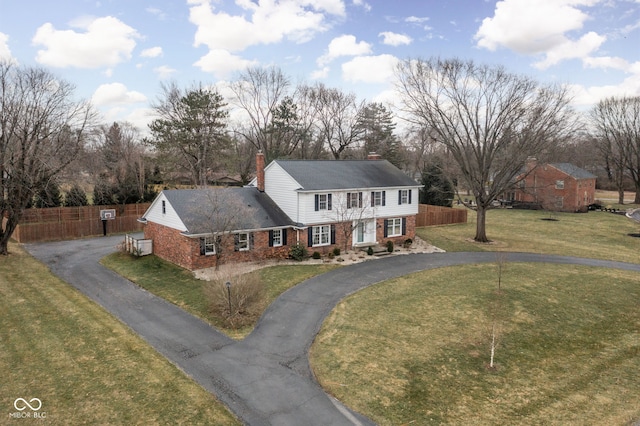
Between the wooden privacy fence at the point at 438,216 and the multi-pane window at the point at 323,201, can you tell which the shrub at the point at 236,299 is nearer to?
the multi-pane window at the point at 323,201

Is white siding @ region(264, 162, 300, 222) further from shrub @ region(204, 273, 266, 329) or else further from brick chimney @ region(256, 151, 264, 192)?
shrub @ region(204, 273, 266, 329)

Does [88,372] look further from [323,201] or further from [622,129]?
[622,129]

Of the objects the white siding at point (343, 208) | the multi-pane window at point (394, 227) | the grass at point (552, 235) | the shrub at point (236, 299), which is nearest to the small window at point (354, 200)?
the white siding at point (343, 208)

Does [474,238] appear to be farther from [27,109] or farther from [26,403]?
[27,109]

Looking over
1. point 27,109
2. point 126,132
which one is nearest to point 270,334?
point 27,109

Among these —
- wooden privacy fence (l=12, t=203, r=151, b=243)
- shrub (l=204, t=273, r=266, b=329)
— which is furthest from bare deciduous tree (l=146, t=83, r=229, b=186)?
shrub (l=204, t=273, r=266, b=329)

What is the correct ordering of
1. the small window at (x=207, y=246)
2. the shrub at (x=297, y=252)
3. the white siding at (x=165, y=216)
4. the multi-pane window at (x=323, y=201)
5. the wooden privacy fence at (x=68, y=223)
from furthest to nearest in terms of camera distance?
the wooden privacy fence at (x=68, y=223)
the multi-pane window at (x=323, y=201)
the shrub at (x=297, y=252)
the white siding at (x=165, y=216)
the small window at (x=207, y=246)
